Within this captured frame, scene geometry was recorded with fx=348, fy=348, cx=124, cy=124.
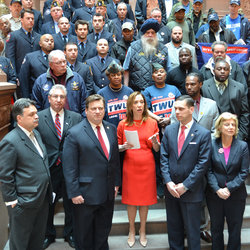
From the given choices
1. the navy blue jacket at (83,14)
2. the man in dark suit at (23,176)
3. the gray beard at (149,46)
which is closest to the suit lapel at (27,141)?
the man in dark suit at (23,176)

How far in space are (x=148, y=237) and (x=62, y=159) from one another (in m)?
1.70

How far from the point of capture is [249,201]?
530cm

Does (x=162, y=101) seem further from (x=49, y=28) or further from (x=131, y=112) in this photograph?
(x=49, y=28)

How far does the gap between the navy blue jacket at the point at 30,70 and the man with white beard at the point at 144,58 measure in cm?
134

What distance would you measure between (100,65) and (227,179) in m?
2.82

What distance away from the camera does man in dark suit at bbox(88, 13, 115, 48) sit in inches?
264

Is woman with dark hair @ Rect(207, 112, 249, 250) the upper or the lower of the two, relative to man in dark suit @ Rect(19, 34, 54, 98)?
lower

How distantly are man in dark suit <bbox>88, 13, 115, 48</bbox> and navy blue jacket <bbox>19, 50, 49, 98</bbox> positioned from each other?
158 cm

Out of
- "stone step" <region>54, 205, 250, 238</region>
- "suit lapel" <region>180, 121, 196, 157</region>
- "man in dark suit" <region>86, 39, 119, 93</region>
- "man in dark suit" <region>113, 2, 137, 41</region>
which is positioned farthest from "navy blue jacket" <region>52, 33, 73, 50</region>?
"suit lapel" <region>180, 121, 196, 157</region>

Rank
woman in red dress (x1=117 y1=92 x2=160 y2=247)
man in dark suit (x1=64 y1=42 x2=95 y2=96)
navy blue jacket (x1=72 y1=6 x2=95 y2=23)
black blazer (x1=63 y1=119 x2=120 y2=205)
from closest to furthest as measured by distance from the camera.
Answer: black blazer (x1=63 y1=119 x2=120 y2=205)
woman in red dress (x1=117 y1=92 x2=160 y2=247)
man in dark suit (x1=64 y1=42 x2=95 y2=96)
navy blue jacket (x1=72 y1=6 x2=95 y2=23)

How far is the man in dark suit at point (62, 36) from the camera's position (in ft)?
21.1

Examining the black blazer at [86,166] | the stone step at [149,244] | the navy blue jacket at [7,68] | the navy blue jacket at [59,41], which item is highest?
the navy blue jacket at [59,41]

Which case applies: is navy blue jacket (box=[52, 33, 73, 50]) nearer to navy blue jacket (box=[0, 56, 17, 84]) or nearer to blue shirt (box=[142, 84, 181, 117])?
navy blue jacket (box=[0, 56, 17, 84])

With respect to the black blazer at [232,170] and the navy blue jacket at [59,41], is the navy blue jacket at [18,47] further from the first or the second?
the black blazer at [232,170]
